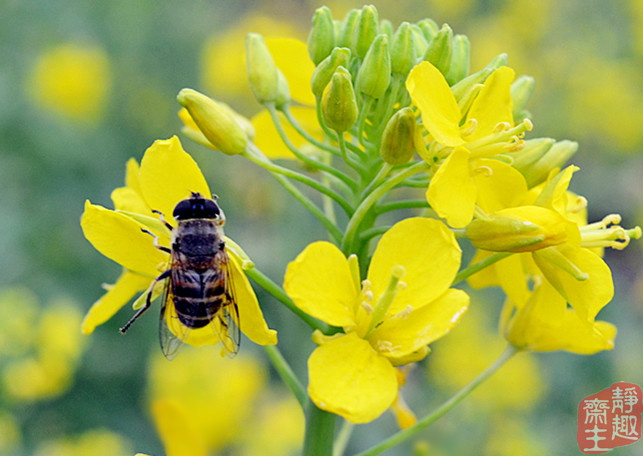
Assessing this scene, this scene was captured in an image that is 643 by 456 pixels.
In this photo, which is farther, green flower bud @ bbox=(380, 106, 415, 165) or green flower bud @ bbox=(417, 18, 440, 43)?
green flower bud @ bbox=(417, 18, 440, 43)

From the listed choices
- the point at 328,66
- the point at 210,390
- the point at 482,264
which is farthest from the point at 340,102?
the point at 210,390

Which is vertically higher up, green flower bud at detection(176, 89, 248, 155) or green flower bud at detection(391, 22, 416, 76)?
green flower bud at detection(391, 22, 416, 76)

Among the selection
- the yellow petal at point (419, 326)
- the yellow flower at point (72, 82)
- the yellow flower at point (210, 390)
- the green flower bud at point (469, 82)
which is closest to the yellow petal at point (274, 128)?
the green flower bud at point (469, 82)

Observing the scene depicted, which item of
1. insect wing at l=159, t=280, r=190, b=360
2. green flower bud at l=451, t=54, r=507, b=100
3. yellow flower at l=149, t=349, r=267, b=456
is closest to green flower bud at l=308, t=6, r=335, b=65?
green flower bud at l=451, t=54, r=507, b=100

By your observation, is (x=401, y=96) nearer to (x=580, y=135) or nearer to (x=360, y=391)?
(x=360, y=391)

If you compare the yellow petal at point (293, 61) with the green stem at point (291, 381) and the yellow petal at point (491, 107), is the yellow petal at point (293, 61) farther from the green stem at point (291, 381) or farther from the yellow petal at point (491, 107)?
the green stem at point (291, 381)

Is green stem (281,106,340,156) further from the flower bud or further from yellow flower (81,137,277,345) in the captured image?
the flower bud

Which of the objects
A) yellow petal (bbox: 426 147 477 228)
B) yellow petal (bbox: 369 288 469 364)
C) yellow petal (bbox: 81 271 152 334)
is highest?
yellow petal (bbox: 426 147 477 228)
